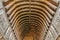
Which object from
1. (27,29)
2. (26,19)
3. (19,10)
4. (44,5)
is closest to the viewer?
(44,5)

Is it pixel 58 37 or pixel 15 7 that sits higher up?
pixel 15 7

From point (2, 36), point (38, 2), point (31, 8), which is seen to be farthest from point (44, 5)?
point (2, 36)

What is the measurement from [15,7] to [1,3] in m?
1.89

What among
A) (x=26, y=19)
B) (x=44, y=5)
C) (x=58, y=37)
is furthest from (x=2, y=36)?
(x=26, y=19)

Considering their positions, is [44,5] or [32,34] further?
[32,34]

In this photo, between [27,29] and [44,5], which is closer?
[44,5]

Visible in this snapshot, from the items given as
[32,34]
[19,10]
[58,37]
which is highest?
[19,10]

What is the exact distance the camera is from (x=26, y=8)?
26.8ft

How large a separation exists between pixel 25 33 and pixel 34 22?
2364 millimetres

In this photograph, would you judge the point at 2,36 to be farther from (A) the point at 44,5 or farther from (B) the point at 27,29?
(B) the point at 27,29

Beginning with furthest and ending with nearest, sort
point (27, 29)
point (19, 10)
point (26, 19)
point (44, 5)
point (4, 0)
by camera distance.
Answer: point (27, 29), point (26, 19), point (19, 10), point (44, 5), point (4, 0)

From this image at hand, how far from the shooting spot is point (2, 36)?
17.6ft

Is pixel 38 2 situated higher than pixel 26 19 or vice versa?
pixel 38 2

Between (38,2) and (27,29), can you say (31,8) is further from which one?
(27,29)
